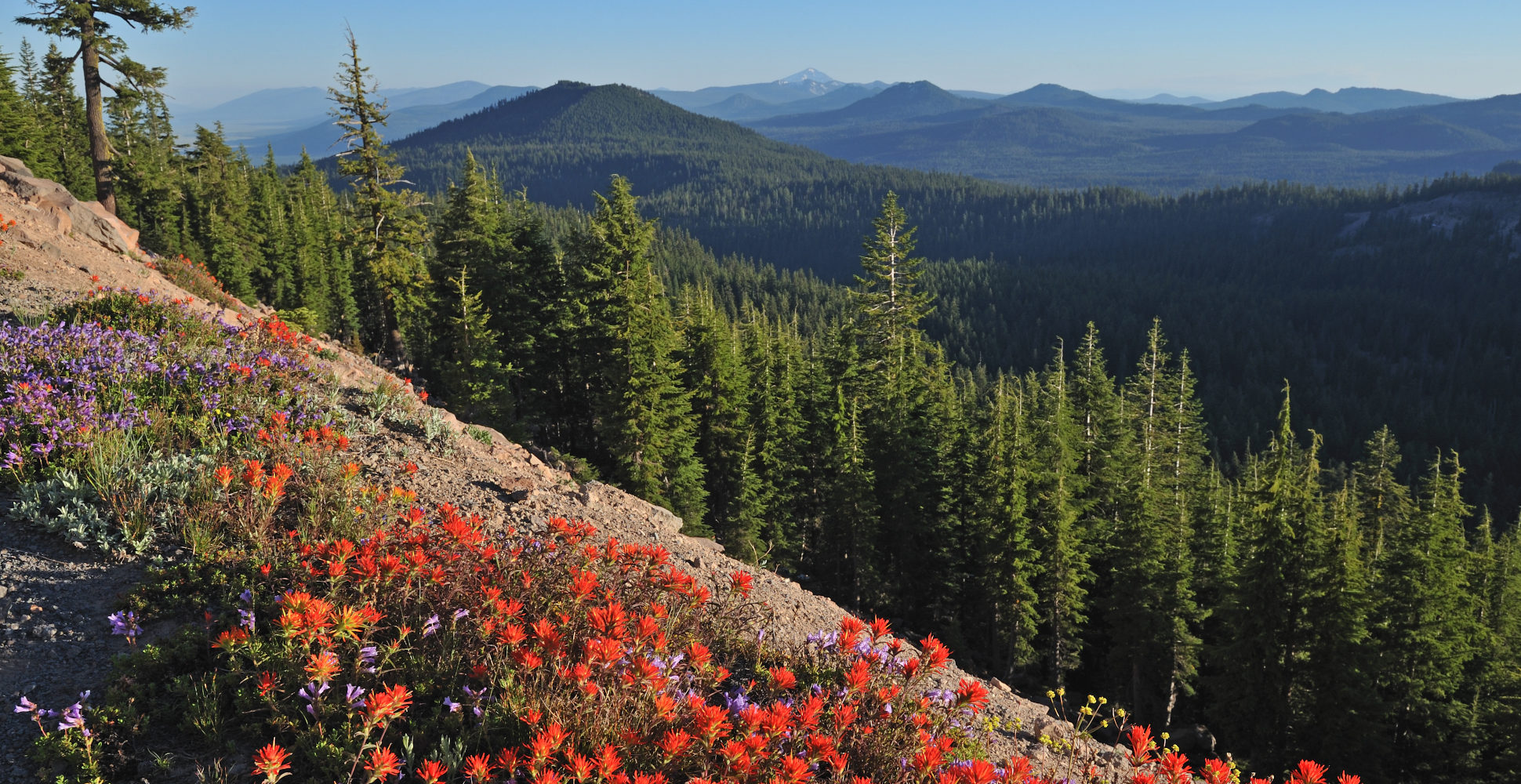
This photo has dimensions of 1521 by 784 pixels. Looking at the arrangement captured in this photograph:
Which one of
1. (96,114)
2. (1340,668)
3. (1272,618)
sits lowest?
(1340,668)

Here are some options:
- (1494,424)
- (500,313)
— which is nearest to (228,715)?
(500,313)

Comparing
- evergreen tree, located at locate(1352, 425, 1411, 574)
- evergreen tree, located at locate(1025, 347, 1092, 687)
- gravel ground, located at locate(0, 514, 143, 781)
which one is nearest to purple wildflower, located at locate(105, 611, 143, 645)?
gravel ground, located at locate(0, 514, 143, 781)

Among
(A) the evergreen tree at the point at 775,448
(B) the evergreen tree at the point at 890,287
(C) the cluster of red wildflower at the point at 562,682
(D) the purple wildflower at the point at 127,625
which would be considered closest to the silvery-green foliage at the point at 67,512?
(D) the purple wildflower at the point at 127,625

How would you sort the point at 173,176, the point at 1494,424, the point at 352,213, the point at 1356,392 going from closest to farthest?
the point at 352,213 < the point at 173,176 < the point at 1494,424 < the point at 1356,392

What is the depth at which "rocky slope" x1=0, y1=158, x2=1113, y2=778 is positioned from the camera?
14.6 feet

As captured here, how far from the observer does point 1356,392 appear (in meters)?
120

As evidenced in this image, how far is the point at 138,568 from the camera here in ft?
17.0

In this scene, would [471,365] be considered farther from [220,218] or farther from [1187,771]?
[220,218]

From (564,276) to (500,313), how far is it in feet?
9.09

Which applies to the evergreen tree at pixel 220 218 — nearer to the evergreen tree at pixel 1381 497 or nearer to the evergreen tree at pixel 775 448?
the evergreen tree at pixel 775 448

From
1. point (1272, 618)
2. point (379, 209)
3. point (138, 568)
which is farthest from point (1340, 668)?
point (379, 209)

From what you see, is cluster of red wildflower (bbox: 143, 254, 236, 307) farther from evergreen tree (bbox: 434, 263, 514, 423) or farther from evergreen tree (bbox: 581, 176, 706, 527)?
evergreen tree (bbox: 581, 176, 706, 527)

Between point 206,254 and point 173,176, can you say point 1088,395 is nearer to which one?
point 206,254

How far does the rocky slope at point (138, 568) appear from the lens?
444cm
